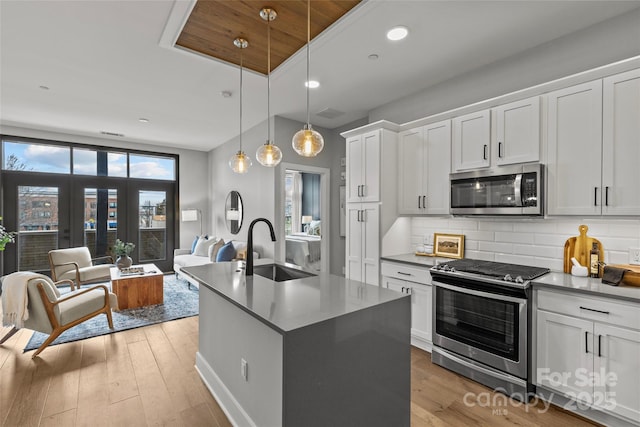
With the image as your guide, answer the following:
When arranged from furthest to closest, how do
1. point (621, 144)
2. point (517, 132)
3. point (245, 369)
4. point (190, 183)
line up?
point (190, 183) → point (517, 132) → point (621, 144) → point (245, 369)

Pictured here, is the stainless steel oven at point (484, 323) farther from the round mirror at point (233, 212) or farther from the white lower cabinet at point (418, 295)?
the round mirror at point (233, 212)

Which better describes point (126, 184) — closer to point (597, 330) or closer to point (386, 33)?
point (386, 33)

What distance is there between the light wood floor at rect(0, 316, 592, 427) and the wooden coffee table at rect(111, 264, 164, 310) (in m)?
1.03

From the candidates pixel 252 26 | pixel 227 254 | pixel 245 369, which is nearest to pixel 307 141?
pixel 252 26

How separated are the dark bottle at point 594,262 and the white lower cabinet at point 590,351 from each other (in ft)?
1.52

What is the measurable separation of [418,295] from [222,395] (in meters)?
1.99

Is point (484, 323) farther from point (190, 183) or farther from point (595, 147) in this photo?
point (190, 183)

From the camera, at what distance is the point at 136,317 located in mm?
3990

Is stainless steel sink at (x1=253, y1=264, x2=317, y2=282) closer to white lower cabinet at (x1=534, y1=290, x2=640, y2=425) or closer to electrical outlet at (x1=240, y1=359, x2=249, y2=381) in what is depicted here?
electrical outlet at (x1=240, y1=359, x2=249, y2=381)

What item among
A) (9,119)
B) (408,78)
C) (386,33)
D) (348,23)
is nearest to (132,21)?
(348,23)

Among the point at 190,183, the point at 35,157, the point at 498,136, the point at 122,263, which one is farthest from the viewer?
the point at 190,183

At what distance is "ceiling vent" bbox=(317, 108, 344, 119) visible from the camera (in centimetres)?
441

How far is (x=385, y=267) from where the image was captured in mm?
3389

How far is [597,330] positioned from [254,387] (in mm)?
2242
